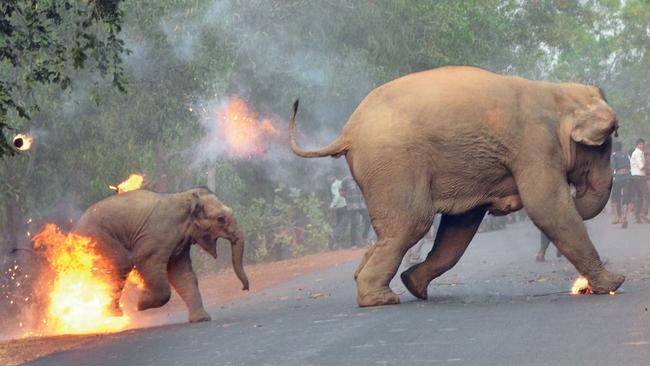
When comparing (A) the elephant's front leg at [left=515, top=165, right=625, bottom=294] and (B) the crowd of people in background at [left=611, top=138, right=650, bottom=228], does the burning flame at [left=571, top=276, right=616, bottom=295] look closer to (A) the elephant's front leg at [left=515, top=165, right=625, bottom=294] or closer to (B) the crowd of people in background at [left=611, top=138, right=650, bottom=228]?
(A) the elephant's front leg at [left=515, top=165, right=625, bottom=294]

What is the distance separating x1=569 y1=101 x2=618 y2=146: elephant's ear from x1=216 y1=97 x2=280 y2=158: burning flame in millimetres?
13829

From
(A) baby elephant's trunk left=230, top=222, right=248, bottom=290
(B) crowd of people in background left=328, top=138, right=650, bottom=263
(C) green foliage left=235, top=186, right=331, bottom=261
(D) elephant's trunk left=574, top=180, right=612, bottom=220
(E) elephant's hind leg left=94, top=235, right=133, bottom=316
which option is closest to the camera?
(D) elephant's trunk left=574, top=180, right=612, bottom=220

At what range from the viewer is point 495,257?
23.3 meters

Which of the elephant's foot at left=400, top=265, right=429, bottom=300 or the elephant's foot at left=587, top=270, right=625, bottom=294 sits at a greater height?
the elephant's foot at left=587, top=270, right=625, bottom=294

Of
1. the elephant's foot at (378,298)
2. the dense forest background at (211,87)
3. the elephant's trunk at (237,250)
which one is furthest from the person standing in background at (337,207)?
the elephant's foot at (378,298)

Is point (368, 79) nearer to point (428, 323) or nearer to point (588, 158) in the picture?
point (588, 158)

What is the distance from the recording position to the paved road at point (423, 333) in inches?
373

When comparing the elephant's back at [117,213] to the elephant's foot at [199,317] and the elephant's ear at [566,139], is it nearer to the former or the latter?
the elephant's foot at [199,317]

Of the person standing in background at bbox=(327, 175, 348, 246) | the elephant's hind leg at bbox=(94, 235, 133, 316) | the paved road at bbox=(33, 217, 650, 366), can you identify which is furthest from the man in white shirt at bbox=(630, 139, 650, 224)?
the elephant's hind leg at bbox=(94, 235, 133, 316)

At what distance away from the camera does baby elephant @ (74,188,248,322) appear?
14.7 m

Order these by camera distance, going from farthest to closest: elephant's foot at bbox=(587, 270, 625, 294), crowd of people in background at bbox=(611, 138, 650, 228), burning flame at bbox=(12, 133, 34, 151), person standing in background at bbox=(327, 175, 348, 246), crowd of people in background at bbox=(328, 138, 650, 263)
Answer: person standing in background at bbox=(327, 175, 348, 246), crowd of people in background at bbox=(328, 138, 650, 263), crowd of people in background at bbox=(611, 138, 650, 228), burning flame at bbox=(12, 133, 34, 151), elephant's foot at bbox=(587, 270, 625, 294)

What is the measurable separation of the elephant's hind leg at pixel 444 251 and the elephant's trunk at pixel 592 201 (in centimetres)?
101

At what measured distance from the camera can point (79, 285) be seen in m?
15.6

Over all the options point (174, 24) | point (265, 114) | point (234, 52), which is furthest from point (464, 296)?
point (265, 114)
